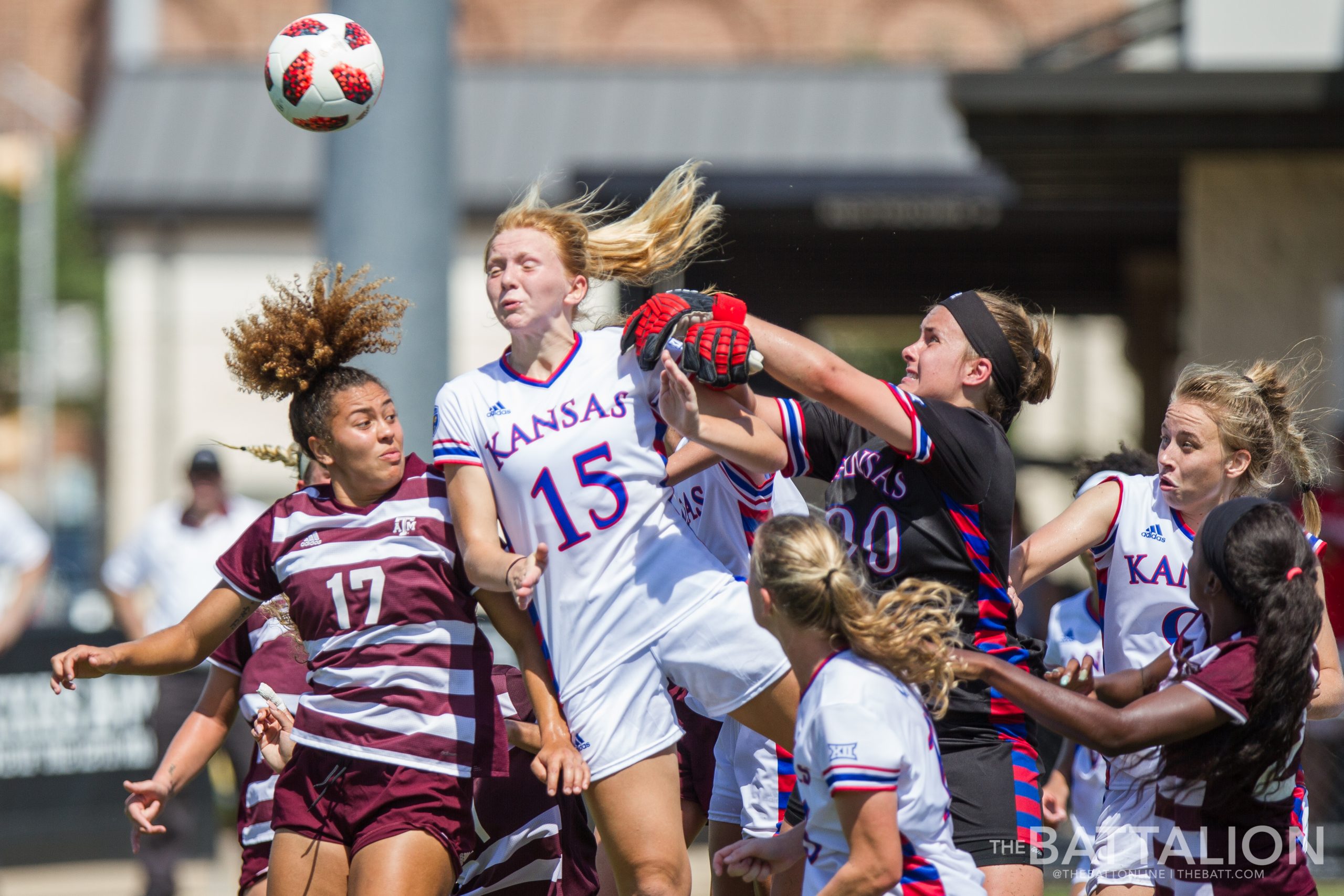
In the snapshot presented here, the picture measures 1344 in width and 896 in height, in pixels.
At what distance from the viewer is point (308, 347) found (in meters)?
4.19

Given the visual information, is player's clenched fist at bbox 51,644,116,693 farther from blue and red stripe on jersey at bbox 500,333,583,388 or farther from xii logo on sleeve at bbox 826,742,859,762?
xii logo on sleeve at bbox 826,742,859,762

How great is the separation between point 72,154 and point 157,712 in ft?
104

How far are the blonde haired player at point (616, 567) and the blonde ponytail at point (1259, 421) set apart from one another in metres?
1.22

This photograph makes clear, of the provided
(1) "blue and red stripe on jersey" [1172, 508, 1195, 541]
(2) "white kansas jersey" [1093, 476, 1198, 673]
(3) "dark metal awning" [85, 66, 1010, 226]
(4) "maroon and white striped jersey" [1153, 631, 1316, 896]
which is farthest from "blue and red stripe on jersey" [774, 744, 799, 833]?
(3) "dark metal awning" [85, 66, 1010, 226]

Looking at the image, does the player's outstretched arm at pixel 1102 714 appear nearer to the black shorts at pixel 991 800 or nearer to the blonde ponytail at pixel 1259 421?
the black shorts at pixel 991 800

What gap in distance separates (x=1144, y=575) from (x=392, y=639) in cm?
Answer: 204

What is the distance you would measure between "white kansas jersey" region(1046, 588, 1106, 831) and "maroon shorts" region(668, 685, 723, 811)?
115 cm

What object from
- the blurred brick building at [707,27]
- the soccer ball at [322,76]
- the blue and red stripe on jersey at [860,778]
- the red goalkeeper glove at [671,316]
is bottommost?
the blue and red stripe on jersey at [860,778]

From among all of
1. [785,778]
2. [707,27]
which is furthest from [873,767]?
[707,27]

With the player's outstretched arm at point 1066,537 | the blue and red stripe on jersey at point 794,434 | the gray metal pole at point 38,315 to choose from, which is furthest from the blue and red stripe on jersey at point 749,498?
the gray metal pole at point 38,315

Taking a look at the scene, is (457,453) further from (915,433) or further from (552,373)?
→ (915,433)

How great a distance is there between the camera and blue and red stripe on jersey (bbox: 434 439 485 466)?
3.89 meters

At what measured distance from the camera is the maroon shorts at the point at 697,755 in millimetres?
4863

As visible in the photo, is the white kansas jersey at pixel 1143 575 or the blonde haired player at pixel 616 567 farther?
the white kansas jersey at pixel 1143 575
